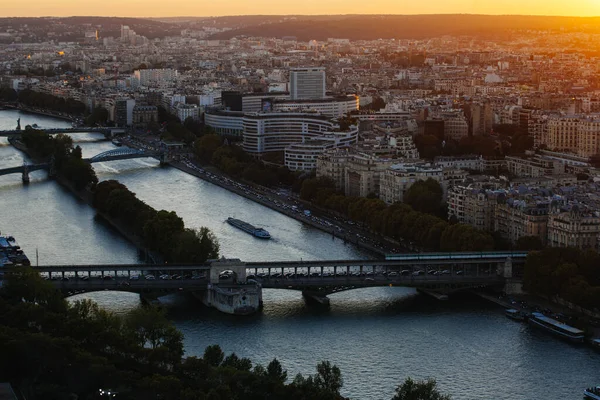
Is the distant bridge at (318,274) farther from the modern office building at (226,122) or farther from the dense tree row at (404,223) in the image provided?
the modern office building at (226,122)

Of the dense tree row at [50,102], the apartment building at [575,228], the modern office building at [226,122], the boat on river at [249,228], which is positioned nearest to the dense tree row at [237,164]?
the modern office building at [226,122]

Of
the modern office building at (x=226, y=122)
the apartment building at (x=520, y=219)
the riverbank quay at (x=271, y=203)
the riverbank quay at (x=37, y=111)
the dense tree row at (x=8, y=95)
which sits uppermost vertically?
the apartment building at (x=520, y=219)

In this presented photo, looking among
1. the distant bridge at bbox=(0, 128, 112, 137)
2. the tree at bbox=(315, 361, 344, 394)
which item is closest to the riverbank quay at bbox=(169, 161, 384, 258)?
the distant bridge at bbox=(0, 128, 112, 137)

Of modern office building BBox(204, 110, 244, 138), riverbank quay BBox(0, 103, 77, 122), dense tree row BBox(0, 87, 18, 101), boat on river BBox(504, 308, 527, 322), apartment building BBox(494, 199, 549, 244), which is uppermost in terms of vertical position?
apartment building BBox(494, 199, 549, 244)

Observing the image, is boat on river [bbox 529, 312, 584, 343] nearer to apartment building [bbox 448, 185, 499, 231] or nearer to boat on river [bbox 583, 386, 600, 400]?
boat on river [bbox 583, 386, 600, 400]

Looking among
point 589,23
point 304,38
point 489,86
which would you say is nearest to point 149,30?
point 304,38
